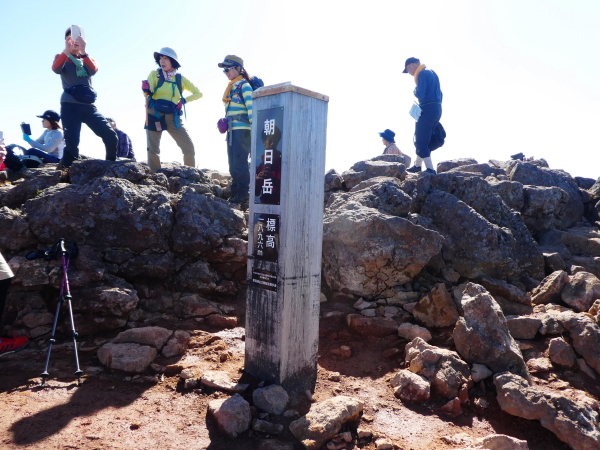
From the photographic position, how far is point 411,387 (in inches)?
180

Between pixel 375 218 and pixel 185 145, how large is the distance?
4.84m

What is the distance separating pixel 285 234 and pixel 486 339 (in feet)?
9.35

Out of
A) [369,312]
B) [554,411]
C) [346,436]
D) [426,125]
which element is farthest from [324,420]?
[426,125]

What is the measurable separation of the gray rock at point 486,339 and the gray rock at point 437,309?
0.61 m

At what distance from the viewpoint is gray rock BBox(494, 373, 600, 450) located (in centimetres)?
392

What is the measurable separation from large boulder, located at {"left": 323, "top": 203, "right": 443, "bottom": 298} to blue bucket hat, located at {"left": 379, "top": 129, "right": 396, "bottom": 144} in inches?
234

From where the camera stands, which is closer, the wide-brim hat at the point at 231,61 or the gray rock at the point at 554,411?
the gray rock at the point at 554,411

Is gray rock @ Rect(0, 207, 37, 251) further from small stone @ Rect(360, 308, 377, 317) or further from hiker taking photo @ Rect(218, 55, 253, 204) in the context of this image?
small stone @ Rect(360, 308, 377, 317)

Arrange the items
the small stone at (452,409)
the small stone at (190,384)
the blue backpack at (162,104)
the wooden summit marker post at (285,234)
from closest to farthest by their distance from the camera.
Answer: the small stone at (452,409) → the wooden summit marker post at (285,234) → the small stone at (190,384) → the blue backpack at (162,104)

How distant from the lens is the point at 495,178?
390 inches

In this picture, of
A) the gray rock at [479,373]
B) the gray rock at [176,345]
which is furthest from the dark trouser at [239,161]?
the gray rock at [479,373]

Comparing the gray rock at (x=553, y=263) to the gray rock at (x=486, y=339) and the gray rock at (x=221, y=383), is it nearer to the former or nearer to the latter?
the gray rock at (x=486, y=339)

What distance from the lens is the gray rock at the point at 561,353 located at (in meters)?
5.13

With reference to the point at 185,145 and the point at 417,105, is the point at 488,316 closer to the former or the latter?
the point at 417,105
